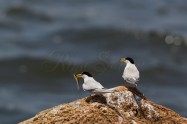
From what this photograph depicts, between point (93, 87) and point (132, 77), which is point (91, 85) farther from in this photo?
point (132, 77)

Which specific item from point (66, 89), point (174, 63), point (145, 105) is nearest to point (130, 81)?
point (145, 105)

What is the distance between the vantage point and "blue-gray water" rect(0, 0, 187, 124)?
112 ft

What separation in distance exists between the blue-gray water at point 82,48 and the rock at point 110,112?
18596mm

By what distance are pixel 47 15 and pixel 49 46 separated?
688 cm

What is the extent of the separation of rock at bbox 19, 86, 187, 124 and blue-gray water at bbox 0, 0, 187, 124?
18.6m

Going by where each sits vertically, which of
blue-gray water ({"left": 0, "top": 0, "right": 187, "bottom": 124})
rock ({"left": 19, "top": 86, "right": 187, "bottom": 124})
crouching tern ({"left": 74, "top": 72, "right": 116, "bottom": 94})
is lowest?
rock ({"left": 19, "top": 86, "right": 187, "bottom": 124})

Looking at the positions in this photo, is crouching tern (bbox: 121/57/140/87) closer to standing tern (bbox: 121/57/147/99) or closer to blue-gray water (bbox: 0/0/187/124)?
standing tern (bbox: 121/57/147/99)

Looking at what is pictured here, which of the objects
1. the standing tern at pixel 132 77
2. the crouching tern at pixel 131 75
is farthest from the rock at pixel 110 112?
the crouching tern at pixel 131 75

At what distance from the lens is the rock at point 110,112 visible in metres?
10.1

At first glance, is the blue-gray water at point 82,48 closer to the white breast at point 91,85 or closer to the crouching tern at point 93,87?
the crouching tern at point 93,87

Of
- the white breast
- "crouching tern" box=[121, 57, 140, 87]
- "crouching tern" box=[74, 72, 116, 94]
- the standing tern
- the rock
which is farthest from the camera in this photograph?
"crouching tern" box=[121, 57, 140, 87]

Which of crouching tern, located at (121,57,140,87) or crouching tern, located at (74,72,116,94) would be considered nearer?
crouching tern, located at (74,72,116,94)

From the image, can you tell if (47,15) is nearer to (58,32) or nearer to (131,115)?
(58,32)

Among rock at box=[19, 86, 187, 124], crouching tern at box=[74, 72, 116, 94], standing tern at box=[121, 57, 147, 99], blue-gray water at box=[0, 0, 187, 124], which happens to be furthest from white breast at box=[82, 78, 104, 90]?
Answer: blue-gray water at box=[0, 0, 187, 124]
